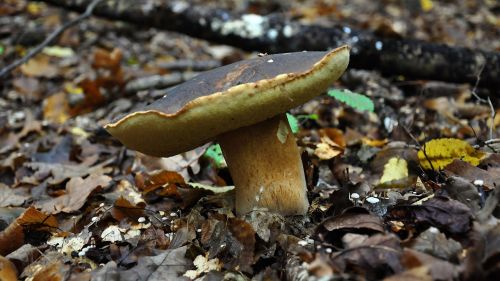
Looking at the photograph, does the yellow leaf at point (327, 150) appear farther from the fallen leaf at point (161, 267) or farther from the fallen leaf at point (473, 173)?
the fallen leaf at point (161, 267)

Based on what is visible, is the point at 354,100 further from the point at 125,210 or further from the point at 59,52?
the point at 59,52

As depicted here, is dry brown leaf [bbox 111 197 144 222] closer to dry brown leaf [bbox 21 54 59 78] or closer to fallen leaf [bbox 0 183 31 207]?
fallen leaf [bbox 0 183 31 207]

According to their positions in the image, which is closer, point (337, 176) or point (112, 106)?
point (337, 176)

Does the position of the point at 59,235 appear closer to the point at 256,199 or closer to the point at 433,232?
the point at 256,199

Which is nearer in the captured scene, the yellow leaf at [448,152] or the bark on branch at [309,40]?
the yellow leaf at [448,152]

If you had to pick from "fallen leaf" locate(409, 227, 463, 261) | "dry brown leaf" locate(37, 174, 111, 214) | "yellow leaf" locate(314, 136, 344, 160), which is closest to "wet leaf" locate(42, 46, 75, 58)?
"dry brown leaf" locate(37, 174, 111, 214)

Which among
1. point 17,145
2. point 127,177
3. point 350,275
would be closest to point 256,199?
point 350,275

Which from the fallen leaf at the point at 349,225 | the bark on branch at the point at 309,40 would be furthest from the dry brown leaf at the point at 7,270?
the bark on branch at the point at 309,40
